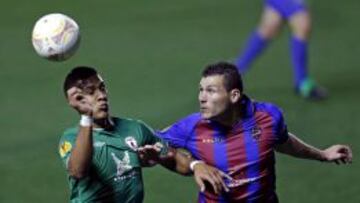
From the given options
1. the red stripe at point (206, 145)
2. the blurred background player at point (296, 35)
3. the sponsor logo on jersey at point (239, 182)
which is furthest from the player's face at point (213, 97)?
the blurred background player at point (296, 35)

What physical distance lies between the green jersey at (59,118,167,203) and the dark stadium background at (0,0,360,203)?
2.26 meters

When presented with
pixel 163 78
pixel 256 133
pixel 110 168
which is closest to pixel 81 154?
pixel 110 168

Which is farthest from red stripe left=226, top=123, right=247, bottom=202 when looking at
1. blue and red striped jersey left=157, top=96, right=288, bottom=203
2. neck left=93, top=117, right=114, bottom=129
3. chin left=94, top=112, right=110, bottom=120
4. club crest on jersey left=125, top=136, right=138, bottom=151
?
chin left=94, top=112, right=110, bottom=120

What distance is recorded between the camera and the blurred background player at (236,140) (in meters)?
4.22

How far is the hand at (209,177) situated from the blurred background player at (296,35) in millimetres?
4293

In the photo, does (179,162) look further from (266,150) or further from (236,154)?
(266,150)

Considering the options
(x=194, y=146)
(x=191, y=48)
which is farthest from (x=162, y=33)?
(x=194, y=146)

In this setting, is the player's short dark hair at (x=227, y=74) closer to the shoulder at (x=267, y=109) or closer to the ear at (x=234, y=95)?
the ear at (x=234, y=95)

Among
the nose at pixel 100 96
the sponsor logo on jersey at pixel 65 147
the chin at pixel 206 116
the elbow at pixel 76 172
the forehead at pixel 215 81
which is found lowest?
the elbow at pixel 76 172

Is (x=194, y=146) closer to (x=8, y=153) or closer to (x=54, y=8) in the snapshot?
(x=8, y=153)

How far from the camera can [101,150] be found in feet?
12.9

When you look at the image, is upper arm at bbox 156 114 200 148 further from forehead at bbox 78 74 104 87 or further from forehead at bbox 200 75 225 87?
forehead at bbox 78 74 104 87

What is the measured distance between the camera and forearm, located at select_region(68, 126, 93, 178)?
3615 mm

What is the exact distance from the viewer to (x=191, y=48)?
385 inches
